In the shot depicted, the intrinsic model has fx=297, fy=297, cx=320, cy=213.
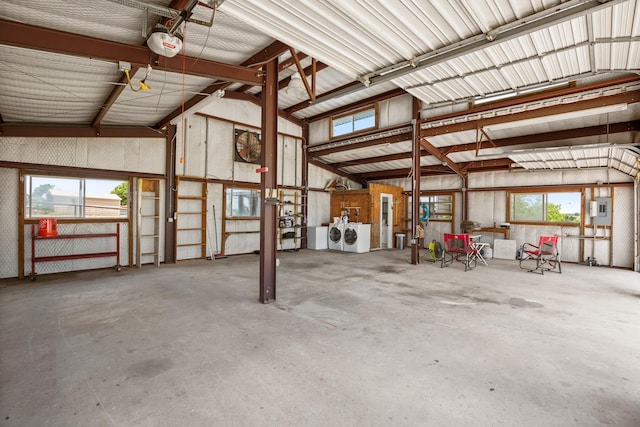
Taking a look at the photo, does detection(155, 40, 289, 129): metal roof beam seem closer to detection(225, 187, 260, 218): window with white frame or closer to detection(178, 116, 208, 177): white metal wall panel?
detection(178, 116, 208, 177): white metal wall panel

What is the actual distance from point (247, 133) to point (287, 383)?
835 cm

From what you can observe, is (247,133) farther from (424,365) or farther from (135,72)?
(424,365)

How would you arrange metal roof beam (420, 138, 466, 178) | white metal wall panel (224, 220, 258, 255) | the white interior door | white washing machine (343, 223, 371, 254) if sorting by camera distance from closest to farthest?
metal roof beam (420, 138, 466, 178), white metal wall panel (224, 220, 258, 255), white washing machine (343, 223, 371, 254), the white interior door

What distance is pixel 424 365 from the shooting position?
2584mm

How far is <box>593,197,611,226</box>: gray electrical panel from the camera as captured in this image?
801 centimetres

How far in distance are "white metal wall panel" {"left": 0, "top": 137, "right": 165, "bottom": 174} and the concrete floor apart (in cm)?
248

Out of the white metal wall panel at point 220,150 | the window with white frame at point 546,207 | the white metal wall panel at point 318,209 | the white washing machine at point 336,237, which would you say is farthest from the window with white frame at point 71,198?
the window with white frame at point 546,207

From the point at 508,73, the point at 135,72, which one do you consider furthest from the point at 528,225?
the point at 135,72

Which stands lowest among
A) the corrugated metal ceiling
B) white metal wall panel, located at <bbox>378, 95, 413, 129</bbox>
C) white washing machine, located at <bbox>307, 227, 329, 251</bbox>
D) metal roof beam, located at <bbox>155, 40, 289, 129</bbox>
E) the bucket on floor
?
white washing machine, located at <bbox>307, 227, 329, 251</bbox>

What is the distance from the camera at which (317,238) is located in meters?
10.9

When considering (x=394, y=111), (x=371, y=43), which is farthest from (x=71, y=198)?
(x=394, y=111)

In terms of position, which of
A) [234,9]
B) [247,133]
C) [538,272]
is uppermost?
[247,133]

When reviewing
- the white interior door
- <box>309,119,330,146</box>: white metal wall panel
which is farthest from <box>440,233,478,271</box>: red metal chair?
<box>309,119,330,146</box>: white metal wall panel

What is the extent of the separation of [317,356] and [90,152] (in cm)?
672
